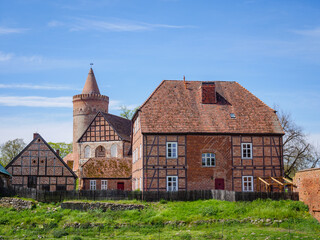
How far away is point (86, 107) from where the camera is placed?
2704 inches

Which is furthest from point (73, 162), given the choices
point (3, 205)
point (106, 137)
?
point (3, 205)

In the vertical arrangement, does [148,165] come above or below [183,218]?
above

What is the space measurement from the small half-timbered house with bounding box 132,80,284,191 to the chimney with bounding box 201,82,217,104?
41.3 inches

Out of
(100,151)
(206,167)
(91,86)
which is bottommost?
(206,167)

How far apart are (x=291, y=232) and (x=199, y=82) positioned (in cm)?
1961

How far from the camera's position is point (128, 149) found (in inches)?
2160

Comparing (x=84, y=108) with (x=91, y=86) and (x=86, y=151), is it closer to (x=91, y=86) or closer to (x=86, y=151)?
(x=91, y=86)

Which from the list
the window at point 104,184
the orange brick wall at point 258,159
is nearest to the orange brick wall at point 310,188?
the orange brick wall at point 258,159

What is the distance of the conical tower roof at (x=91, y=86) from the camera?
7012 centimetres

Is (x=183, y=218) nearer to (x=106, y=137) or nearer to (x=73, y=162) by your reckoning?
(x=106, y=137)

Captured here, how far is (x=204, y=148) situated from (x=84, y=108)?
120 ft

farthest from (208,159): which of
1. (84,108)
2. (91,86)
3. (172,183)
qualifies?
(91,86)

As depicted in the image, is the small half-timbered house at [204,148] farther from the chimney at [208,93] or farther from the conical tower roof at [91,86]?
the conical tower roof at [91,86]

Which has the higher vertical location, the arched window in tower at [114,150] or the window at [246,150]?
the arched window in tower at [114,150]
